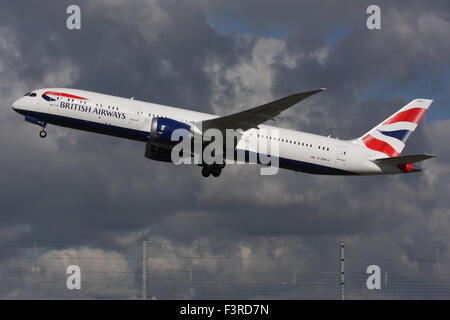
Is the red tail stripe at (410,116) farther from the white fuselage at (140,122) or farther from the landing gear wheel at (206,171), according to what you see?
the landing gear wheel at (206,171)

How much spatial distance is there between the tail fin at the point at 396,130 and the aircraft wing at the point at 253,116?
10041mm

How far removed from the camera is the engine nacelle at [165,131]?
4159 cm

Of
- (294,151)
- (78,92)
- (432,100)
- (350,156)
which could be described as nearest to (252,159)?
(294,151)

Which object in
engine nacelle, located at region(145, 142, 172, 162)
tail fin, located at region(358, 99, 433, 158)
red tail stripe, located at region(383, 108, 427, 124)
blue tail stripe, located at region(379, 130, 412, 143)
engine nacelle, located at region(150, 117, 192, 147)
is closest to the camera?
engine nacelle, located at region(150, 117, 192, 147)

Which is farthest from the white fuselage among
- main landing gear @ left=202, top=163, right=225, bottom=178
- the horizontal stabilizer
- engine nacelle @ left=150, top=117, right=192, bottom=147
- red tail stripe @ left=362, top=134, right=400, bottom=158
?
main landing gear @ left=202, top=163, right=225, bottom=178

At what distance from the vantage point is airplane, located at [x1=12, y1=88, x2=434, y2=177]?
42.1 metres

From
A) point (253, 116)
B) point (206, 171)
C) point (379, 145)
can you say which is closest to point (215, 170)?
point (206, 171)

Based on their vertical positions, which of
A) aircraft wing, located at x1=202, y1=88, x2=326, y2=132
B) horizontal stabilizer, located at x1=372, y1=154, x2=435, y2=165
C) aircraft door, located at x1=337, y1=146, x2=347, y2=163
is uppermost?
aircraft wing, located at x1=202, y1=88, x2=326, y2=132

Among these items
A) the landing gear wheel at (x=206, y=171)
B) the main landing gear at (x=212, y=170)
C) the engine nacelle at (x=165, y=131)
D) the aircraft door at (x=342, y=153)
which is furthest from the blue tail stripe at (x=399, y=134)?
the engine nacelle at (x=165, y=131)

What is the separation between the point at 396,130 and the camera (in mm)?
50469

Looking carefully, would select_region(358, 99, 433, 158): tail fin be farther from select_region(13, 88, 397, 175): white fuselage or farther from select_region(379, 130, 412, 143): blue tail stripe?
select_region(13, 88, 397, 175): white fuselage
